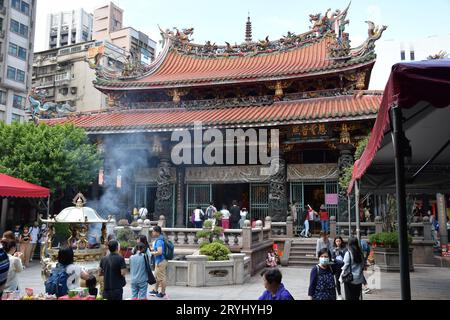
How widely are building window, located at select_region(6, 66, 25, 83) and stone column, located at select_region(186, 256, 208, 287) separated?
3900cm

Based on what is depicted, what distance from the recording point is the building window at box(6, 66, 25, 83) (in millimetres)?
40094

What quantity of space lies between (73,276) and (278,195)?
1158cm

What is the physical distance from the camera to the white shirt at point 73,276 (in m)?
4.84

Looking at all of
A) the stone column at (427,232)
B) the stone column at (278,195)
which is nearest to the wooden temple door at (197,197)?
the stone column at (278,195)

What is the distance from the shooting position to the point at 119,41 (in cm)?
5550

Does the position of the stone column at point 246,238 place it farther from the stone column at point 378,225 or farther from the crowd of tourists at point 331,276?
the stone column at point 378,225

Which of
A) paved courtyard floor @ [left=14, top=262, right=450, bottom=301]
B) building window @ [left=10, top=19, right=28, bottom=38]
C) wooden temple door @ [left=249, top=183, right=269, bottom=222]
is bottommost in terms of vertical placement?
paved courtyard floor @ [left=14, top=262, right=450, bottom=301]

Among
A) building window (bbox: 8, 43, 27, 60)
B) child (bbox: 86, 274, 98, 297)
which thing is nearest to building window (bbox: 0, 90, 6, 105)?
building window (bbox: 8, 43, 27, 60)

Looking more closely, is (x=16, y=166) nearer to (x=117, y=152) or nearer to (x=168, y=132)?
(x=117, y=152)

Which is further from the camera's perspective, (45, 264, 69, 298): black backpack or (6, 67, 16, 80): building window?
(6, 67, 16, 80): building window

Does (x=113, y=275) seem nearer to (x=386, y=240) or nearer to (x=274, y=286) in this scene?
(x=274, y=286)

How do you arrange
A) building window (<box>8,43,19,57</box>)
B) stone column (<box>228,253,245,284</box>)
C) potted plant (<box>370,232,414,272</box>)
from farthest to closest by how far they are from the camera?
building window (<box>8,43,19,57</box>), potted plant (<box>370,232,414,272</box>), stone column (<box>228,253,245,284</box>)

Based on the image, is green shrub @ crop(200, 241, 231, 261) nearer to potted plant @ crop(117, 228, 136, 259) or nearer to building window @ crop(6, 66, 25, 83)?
potted plant @ crop(117, 228, 136, 259)
